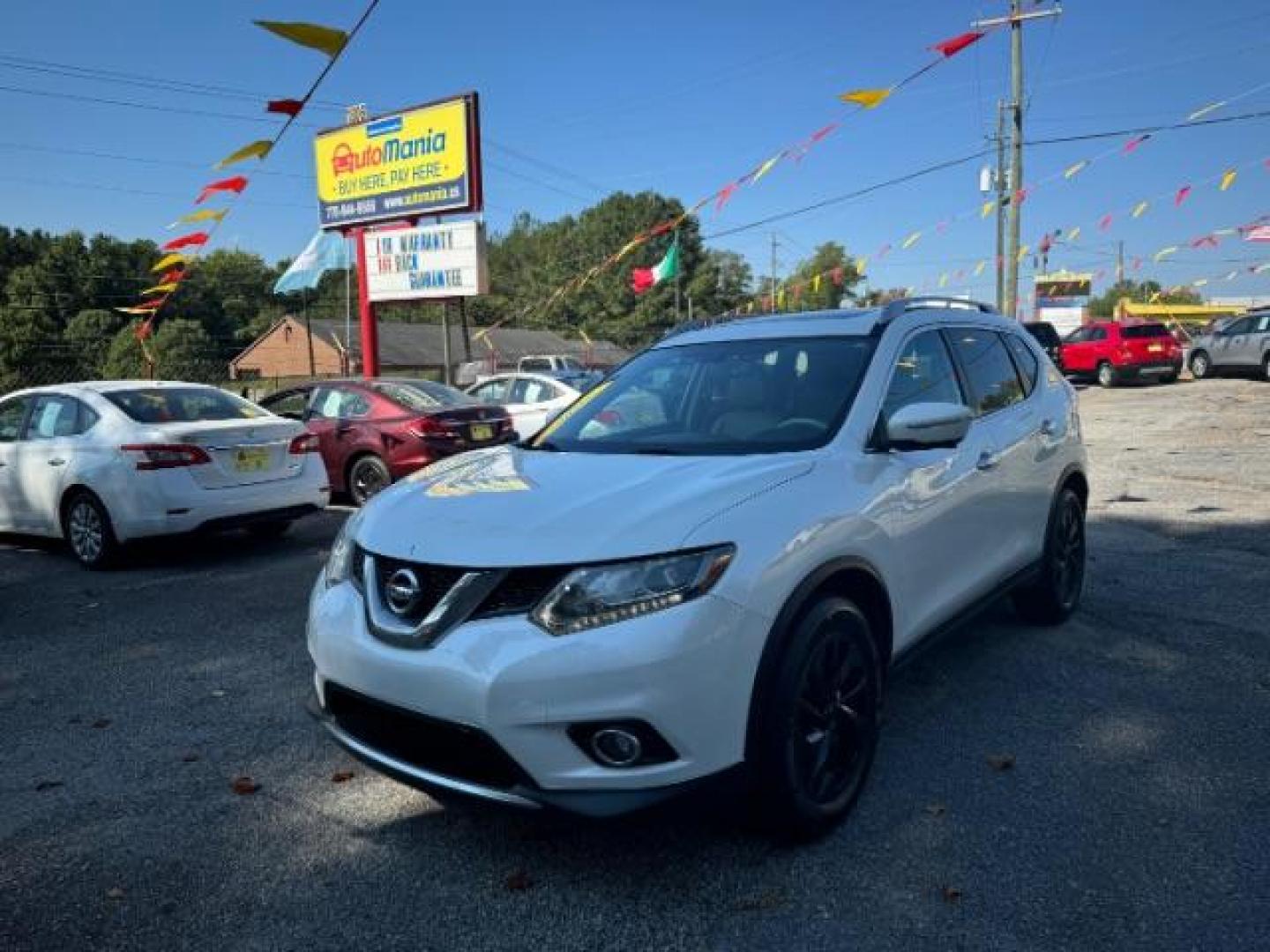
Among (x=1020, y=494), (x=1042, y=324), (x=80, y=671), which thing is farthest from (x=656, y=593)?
(x=1042, y=324)

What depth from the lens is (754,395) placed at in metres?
3.69

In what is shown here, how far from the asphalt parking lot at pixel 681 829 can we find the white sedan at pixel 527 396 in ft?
23.6

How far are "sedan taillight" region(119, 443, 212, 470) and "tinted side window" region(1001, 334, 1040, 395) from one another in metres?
5.78

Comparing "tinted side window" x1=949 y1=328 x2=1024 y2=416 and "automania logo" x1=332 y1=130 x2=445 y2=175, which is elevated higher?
"automania logo" x1=332 y1=130 x2=445 y2=175

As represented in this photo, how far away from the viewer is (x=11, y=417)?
8.02 m

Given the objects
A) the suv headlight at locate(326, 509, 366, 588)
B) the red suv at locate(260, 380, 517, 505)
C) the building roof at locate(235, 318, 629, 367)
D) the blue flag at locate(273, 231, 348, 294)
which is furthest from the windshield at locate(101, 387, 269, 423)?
the building roof at locate(235, 318, 629, 367)

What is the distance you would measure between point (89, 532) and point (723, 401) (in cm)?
584

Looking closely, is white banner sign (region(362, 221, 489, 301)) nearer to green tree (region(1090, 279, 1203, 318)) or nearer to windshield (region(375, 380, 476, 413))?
windshield (region(375, 380, 476, 413))

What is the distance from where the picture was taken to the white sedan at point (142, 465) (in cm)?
691

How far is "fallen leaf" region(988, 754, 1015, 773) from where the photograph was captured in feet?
11.2

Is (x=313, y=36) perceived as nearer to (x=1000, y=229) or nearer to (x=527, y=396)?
(x=527, y=396)

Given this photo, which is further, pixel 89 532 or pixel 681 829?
pixel 89 532

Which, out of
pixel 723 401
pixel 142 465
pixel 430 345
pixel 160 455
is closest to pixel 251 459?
pixel 160 455

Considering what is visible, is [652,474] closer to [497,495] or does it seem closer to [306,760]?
[497,495]
